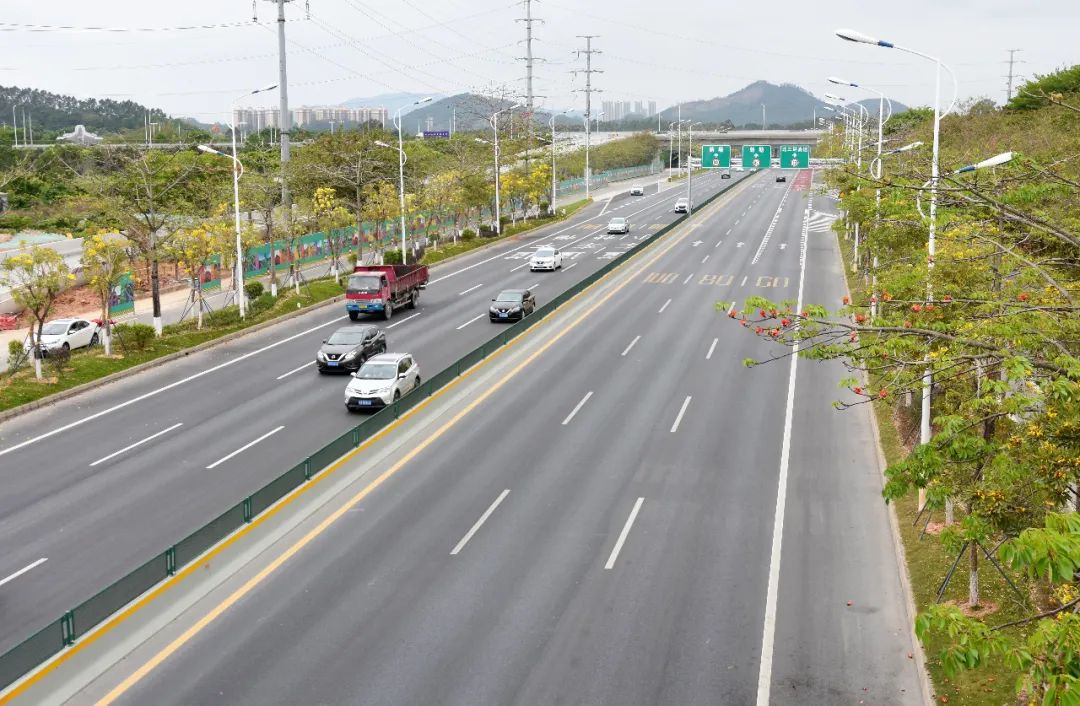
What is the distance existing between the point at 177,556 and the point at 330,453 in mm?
6888

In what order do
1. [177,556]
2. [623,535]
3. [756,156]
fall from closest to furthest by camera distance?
[177,556], [623,535], [756,156]

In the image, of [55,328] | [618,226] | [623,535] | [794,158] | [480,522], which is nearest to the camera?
[623,535]

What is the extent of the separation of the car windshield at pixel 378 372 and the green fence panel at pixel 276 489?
347 inches

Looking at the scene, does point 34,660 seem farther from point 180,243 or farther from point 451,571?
point 180,243

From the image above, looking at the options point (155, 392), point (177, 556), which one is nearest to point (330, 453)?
point (177, 556)

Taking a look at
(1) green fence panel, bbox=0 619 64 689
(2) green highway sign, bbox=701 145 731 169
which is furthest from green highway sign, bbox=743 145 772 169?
(1) green fence panel, bbox=0 619 64 689

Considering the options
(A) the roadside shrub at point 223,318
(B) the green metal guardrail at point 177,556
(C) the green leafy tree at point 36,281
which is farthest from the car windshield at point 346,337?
(A) the roadside shrub at point 223,318

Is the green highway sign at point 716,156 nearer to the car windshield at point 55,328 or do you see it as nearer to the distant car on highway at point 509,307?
the distant car on highway at point 509,307

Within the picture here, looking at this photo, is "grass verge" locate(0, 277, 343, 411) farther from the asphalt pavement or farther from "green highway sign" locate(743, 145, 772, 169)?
"green highway sign" locate(743, 145, 772, 169)

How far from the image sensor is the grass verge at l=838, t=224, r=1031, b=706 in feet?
50.3

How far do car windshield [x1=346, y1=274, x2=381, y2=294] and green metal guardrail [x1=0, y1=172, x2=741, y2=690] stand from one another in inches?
615

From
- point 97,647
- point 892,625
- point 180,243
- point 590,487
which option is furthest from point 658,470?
point 180,243

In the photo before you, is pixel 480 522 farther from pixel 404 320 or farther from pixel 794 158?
pixel 794 158

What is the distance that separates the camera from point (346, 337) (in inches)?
1510
